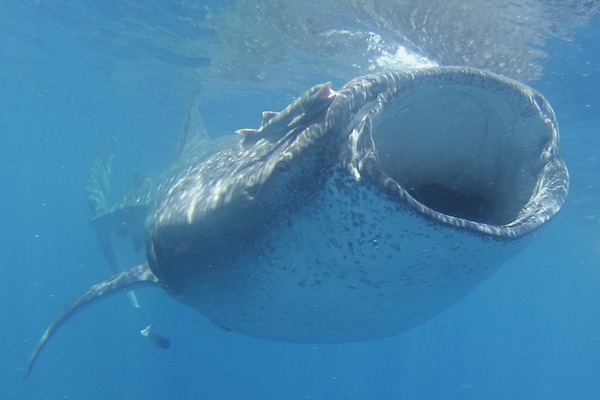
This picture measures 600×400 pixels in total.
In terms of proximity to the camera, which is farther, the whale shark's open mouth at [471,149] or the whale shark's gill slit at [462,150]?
the whale shark's gill slit at [462,150]

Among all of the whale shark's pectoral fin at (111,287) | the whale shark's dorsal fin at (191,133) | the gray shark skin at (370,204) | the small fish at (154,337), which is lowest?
the small fish at (154,337)

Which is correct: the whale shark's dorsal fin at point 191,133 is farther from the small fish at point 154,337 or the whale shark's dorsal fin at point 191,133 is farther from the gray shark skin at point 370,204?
the gray shark skin at point 370,204

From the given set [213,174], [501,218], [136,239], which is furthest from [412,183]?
[136,239]

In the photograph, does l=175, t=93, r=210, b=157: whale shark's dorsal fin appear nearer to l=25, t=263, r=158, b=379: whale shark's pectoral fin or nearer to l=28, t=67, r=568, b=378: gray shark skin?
l=25, t=263, r=158, b=379: whale shark's pectoral fin

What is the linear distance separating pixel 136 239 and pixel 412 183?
9.25m

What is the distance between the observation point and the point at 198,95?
2120cm

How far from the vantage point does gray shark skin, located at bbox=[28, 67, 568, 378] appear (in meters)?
2.49

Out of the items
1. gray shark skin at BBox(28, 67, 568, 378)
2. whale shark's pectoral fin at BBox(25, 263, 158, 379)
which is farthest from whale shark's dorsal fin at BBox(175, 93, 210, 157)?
gray shark skin at BBox(28, 67, 568, 378)

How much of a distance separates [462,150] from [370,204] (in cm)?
155

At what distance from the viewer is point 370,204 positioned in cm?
241


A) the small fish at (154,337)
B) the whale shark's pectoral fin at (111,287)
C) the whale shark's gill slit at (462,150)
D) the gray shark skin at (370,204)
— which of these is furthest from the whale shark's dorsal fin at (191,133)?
the whale shark's gill slit at (462,150)

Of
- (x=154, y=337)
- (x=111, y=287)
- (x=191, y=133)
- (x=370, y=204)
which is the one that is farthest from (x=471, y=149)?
(x=191, y=133)

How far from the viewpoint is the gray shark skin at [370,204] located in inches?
98.1

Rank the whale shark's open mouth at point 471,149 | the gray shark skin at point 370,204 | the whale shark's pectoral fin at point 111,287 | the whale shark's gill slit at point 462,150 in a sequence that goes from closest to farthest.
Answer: the gray shark skin at point 370,204
the whale shark's open mouth at point 471,149
the whale shark's gill slit at point 462,150
the whale shark's pectoral fin at point 111,287
